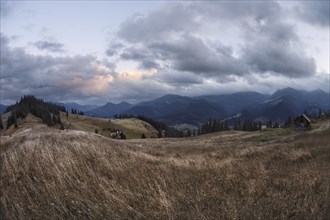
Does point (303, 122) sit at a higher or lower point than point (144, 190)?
lower

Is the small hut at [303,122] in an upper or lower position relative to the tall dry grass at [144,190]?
lower

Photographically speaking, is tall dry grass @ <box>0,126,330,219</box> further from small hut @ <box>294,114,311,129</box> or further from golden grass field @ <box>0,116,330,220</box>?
small hut @ <box>294,114,311,129</box>

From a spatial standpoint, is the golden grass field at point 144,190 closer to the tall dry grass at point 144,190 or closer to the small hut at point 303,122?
the tall dry grass at point 144,190

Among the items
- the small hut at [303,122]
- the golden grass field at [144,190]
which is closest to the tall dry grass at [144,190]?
the golden grass field at [144,190]

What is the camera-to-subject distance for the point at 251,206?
809 centimetres

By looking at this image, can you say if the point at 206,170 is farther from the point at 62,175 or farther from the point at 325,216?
the point at 325,216

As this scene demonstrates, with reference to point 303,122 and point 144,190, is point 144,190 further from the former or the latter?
point 303,122

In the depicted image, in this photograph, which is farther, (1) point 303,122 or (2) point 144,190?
(1) point 303,122

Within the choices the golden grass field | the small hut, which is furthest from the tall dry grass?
the small hut

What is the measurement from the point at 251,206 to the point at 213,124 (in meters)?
189

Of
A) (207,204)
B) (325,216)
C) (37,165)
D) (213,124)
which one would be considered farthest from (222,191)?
(213,124)

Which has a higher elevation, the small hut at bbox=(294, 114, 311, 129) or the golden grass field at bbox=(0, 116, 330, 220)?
the golden grass field at bbox=(0, 116, 330, 220)

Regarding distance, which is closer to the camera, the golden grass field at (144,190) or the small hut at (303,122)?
the golden grass field at (144,190)

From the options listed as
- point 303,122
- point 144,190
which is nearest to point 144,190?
point 144,190
